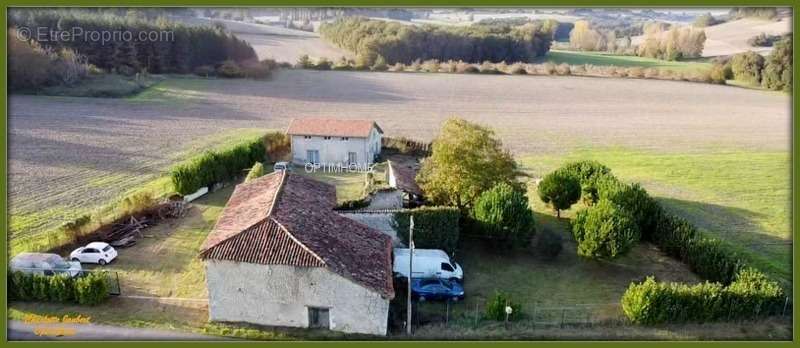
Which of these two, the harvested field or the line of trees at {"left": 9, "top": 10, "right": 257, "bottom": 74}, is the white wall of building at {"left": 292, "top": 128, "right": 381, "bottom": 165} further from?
the line of trees at {"left": 9, "top": 10, "right": 257, "bottom": 74}

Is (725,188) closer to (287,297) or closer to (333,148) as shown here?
(333,148)

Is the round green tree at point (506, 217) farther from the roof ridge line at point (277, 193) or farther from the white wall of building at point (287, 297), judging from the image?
the roof ridge line at point (277, 193)

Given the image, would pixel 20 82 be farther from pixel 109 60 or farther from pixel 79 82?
pixel 109 60

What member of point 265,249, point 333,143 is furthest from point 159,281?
point 333,143

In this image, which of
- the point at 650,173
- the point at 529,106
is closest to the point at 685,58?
the point at 529,106

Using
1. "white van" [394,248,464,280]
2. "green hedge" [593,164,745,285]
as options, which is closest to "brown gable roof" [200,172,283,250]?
"white van" [394,248,464,280]

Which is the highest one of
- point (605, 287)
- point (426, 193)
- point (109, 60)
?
point (109, 60)


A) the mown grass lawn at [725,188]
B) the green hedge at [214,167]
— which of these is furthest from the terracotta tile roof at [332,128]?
the mown grass lawn at [725,188]
